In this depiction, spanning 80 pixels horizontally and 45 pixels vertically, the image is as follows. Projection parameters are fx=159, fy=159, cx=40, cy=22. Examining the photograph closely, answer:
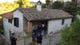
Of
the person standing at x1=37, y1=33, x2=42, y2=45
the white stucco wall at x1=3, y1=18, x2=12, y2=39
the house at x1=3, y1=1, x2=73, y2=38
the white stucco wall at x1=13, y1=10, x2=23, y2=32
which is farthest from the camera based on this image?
the white stucco wall at x1=3, y1=18, x2=12, y2=39

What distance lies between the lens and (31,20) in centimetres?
1944

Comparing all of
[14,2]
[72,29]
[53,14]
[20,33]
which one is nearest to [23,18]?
[20,33]

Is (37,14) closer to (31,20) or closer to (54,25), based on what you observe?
(31,20)

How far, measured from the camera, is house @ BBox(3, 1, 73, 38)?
20.1 meters

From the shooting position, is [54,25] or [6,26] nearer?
[54,25]

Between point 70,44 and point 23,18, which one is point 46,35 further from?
point 70,44

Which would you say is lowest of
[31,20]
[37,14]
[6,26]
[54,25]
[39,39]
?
[39,39]

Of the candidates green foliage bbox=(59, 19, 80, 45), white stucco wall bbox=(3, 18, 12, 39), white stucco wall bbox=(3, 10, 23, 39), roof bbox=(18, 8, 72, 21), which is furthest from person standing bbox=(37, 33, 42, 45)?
green foliage bbox=(59, 19, 80, 45)

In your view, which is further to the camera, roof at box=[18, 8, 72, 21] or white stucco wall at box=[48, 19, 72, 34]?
white stucco wall at box=[48, 19, 72, 34]

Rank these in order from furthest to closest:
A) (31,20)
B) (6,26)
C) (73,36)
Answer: (6,26), (31,20), (73,36)

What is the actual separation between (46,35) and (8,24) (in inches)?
258

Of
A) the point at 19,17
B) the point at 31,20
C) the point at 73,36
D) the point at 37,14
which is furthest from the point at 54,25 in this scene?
the point at 73,36

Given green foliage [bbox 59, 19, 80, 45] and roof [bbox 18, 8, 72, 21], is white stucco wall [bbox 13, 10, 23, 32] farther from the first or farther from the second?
green foliage [bbox 59, 19, 80, 45]

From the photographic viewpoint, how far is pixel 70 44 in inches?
228
